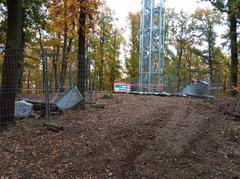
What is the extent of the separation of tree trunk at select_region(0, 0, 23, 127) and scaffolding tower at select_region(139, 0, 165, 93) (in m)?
17.2

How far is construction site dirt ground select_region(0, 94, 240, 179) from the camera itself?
5.29m

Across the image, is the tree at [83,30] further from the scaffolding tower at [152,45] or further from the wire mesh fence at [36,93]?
the scaffolding tower at [152,45]

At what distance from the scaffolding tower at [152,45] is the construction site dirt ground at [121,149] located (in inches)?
631

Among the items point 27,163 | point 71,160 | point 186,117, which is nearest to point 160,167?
point 71,160

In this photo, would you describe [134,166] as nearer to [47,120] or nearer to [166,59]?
[47,120]

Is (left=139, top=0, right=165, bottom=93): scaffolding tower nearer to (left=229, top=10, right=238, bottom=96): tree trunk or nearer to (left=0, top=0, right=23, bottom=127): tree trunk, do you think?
(left=229, top=10, right=238, bottom=96): tree trunk

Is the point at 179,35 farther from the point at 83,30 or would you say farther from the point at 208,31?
the point at 83,30

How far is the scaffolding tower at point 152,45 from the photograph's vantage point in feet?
81.4

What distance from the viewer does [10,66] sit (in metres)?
7.68

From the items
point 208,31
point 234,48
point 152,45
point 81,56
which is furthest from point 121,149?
point 208,31

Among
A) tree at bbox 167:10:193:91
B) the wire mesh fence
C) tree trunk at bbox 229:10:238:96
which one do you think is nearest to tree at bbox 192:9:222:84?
tree at bbox 167:10:193:91

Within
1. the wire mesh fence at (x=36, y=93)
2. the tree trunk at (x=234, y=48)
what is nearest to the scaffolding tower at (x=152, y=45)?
the tree trunk at (x=234, y=48)

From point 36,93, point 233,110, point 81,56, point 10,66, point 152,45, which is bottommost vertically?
point 233,110

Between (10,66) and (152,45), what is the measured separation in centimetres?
1878
